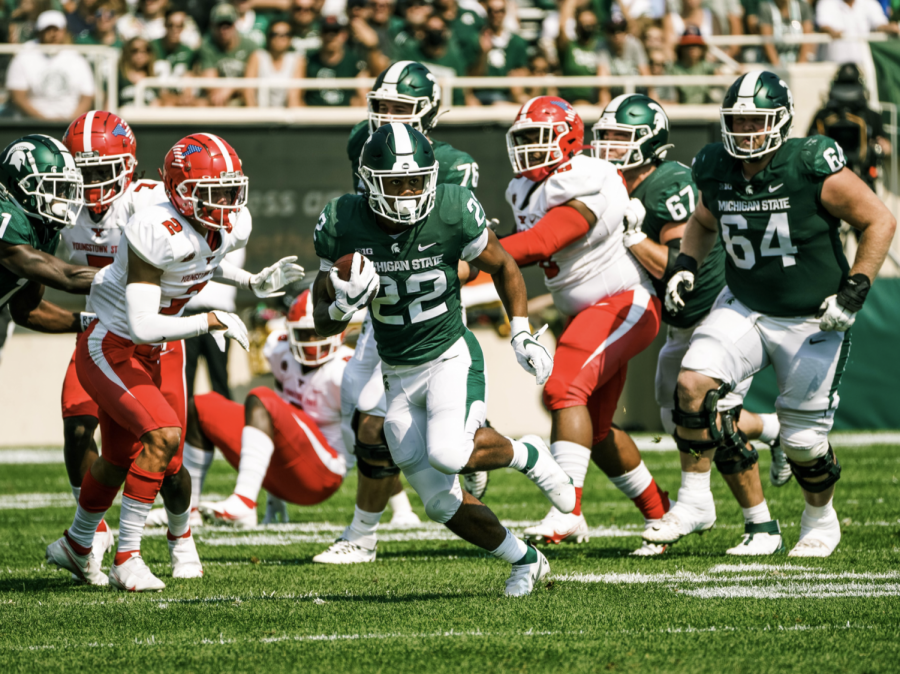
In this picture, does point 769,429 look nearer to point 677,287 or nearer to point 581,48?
point 677,287

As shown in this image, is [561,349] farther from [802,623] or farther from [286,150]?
[286,150]

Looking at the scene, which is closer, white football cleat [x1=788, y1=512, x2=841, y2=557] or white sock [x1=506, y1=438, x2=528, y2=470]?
white sock [x1=506, y1=438, x2=528, y2=470]

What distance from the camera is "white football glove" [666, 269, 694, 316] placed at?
5.45 meters

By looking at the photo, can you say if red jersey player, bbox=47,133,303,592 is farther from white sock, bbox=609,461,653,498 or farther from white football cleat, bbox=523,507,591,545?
white sock, bbox=609,461,653,498

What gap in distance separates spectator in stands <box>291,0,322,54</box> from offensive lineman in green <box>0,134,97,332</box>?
25.2 ft

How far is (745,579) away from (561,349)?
1444 mm

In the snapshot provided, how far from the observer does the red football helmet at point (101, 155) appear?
5609 millimetres

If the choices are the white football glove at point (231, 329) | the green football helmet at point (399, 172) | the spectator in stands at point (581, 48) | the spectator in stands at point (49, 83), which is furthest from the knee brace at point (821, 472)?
the spectator in stands at point (49, 83)

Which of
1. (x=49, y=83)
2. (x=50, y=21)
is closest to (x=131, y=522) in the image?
(x=49, y=83)

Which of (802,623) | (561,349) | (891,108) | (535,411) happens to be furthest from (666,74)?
(802,623)

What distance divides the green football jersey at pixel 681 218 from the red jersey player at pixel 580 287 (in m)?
0.22

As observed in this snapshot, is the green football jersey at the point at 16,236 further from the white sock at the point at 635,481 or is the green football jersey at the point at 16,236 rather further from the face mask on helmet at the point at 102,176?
the white sock at the point at 635,481

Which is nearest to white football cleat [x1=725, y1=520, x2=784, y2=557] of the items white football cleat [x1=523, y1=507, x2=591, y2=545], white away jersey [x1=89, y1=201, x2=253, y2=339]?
white football cleat [x1=523, y1=507, x2=591, y2=545]

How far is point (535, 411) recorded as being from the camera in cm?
1296
